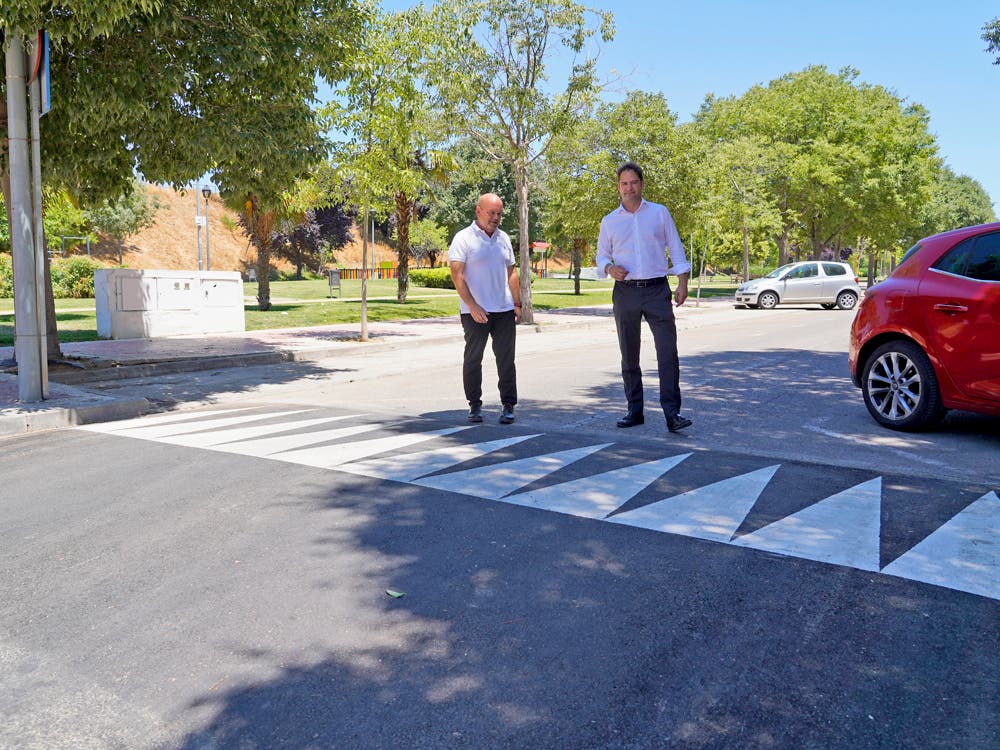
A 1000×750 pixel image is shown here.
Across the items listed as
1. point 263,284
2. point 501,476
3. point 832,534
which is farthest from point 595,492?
point 263,284

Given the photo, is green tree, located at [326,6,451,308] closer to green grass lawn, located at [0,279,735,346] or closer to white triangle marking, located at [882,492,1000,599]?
green grass lawn, located at [0,279,735,346]

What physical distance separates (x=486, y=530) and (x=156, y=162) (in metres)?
8.40

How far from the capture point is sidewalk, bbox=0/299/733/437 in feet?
25.1

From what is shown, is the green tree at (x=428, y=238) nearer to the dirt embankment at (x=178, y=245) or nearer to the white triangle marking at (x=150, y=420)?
the dirt embankment at (x=178, y=245)

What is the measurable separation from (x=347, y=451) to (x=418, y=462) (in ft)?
2.25

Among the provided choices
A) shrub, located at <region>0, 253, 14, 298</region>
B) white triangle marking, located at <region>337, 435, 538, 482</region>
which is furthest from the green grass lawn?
white triangle marking, located at <region>337, 435, 538, 482</region>

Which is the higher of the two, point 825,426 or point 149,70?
point 149,70

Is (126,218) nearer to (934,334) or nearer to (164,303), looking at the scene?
(164,303)

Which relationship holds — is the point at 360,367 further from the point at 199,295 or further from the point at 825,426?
the point at 825,426

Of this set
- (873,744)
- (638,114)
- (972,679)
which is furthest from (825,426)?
(638,114)

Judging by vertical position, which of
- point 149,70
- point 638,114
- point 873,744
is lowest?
point 873,744

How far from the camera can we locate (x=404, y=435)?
645cm

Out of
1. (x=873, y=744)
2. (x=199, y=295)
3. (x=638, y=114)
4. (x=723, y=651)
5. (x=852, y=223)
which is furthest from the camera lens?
(x=852, y=223)

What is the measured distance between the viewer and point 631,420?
22.1 feet
